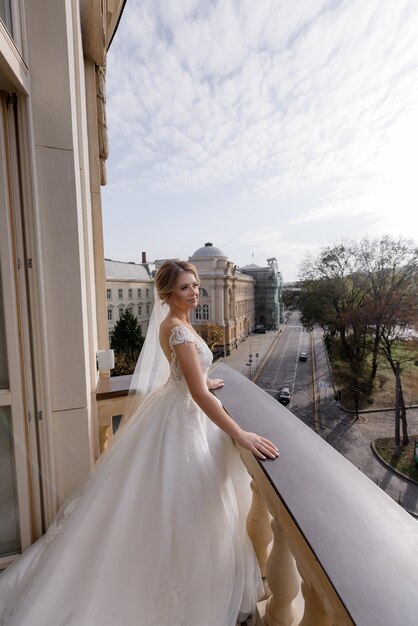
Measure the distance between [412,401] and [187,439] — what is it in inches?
593

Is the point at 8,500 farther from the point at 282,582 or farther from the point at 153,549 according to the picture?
the point at 282,582

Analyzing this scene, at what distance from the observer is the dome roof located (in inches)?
1070

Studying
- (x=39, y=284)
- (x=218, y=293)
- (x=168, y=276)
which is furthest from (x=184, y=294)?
(x=218, y=293)

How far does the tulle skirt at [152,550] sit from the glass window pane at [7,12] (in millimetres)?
1709

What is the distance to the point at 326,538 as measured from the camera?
0.59 m

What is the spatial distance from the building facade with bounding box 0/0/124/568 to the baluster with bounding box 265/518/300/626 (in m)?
0.97

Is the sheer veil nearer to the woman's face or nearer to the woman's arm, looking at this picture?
the woman's face

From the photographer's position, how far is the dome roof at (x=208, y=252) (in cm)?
2719

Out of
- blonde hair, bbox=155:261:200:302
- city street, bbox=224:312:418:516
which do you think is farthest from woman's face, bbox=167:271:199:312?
city street, bbox=224:312:418:516

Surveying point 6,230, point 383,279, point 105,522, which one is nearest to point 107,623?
point 105,522

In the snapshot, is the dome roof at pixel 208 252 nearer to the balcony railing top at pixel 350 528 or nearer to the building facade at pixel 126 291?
the building facade at pixel 126 291

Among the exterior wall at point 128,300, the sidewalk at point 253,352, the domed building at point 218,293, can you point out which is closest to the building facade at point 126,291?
the exterior wall at point 128,300

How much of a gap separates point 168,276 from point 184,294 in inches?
4.7

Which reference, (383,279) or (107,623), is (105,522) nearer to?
(107,623)
